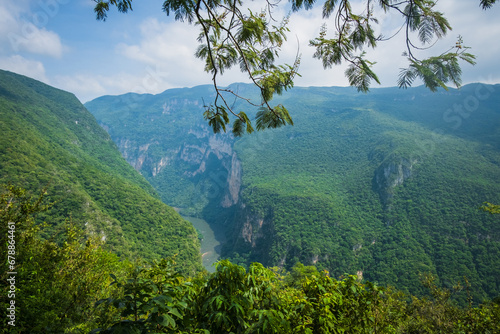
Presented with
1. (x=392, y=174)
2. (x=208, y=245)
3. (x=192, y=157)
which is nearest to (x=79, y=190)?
(x=208, y=245)

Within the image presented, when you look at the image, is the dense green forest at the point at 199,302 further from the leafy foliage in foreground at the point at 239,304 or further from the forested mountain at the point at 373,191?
the forested mountain at the point at 373,191

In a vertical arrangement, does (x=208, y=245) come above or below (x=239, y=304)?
below

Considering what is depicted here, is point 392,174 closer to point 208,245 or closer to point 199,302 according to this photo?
point 208,245

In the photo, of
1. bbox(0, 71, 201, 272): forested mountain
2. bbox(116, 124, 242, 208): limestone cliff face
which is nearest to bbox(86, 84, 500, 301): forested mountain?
bbox(116, 124, 242, 208): limestone cliff face

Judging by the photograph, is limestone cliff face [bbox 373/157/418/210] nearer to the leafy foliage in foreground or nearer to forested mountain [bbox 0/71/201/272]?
forested mountain [bbox 0/71/201/272]

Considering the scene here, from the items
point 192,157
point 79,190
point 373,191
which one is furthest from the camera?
point 192,157

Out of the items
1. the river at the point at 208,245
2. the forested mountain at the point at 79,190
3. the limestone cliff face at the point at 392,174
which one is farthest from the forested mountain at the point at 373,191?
the forested mountain at the point at 79,190

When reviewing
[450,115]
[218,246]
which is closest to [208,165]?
[218,246]
